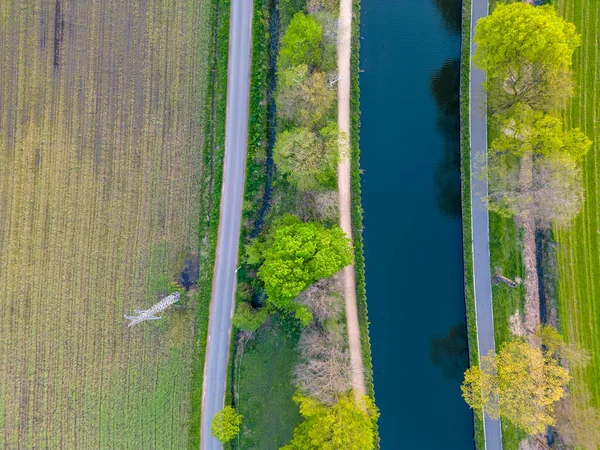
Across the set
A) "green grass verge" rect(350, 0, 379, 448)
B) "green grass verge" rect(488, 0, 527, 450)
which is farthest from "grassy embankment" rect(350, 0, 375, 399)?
"green grass verge" rect(488, 0, 527, 450)

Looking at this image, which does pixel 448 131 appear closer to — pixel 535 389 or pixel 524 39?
pixel 524 39

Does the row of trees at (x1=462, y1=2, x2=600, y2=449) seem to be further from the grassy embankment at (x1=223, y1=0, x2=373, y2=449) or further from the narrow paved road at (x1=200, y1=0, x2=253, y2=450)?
the narrow paved road at (x1=200, y1=0, x2=253, y2=450)

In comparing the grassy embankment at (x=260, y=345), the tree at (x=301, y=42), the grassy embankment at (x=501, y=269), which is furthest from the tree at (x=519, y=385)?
the tree at (x=301, y=42)

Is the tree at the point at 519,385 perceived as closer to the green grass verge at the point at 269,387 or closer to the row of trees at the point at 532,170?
the row of trees at the point at 532,170

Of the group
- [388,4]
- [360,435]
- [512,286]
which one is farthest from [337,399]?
[388,4]

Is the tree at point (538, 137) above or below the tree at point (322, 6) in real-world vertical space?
below

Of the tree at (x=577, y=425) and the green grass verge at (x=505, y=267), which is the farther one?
the green grass verge at (x=505, y=267)
